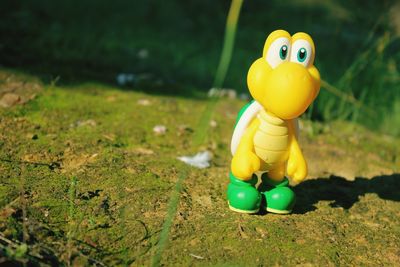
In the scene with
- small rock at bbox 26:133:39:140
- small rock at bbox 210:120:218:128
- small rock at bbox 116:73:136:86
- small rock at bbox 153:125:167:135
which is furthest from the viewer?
small rock at bbox 116:73:136:86

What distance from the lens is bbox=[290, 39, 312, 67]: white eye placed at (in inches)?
73.7

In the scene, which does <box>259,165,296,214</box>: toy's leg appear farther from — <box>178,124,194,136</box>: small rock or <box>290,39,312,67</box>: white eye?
<box>178,124,194,136</box>: small rock

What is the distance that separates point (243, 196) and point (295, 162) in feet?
0.74

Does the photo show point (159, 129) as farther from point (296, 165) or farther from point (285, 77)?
point (285, 77)

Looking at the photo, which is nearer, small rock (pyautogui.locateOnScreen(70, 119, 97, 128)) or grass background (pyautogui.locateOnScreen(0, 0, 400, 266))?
grass background (pyautogui.locateOnScreen(0, 0, 400, 266))

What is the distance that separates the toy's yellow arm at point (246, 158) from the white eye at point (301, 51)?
0.84 ft

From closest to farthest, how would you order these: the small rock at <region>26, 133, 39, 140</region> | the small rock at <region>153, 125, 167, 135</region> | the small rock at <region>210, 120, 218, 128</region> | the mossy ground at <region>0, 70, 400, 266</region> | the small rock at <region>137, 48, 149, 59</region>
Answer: the mossy ground at <region>0, 70, 400, 266</region>
the small rock at <region>26, 133, 39, 140</region>
the small rock at <region>153, 125, 167, 135</region>
the small rock at <region>210, 120, 218, 128</region>
the small rock at <region>137, 48, 149, 59</region>

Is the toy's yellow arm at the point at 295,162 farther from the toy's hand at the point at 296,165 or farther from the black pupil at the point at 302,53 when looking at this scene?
the black pupil at the point at 302,53

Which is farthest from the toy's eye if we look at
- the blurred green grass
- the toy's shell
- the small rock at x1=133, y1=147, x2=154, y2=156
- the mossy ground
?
the blurred green grass

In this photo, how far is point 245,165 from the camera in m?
1.89

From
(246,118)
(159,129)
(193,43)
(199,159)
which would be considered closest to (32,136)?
(159,129)

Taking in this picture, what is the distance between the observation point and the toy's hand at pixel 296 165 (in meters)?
1.97

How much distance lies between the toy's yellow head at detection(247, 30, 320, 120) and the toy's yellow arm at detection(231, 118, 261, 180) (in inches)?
4.4

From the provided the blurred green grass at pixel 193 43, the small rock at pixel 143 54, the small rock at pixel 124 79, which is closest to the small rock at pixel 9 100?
the blurred green grass at pixel 193 43
